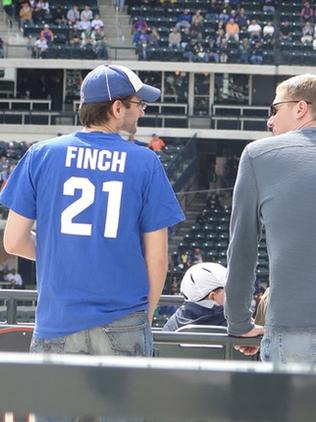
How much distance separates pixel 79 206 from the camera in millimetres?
2887

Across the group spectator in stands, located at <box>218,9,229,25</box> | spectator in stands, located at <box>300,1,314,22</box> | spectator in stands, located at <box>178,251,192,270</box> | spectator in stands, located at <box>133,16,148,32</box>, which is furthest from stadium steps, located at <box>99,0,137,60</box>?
spectator in stands, located at <box>178,251,192,270</box>

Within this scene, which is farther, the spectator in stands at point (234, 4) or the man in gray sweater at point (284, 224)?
the spectator in stands at point (234, 4)

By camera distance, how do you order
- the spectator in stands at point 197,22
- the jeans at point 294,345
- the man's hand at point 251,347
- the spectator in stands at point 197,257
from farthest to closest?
the spectator in stands at point 197,22
the spectator in stands at point 197,257
the man's hand at point 251,347
the jeans at point 294,345

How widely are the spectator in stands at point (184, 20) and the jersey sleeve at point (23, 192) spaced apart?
30.9 m

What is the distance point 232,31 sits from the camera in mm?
33281

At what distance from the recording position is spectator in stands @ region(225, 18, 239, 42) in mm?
33013

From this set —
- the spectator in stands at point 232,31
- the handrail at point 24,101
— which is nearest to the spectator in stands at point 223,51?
the spectator in stands at point 232,31

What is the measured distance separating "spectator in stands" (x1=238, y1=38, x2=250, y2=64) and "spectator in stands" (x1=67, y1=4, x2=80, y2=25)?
5.68 m

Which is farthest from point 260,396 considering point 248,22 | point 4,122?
point 248,22

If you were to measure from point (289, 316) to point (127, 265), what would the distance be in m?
0.47

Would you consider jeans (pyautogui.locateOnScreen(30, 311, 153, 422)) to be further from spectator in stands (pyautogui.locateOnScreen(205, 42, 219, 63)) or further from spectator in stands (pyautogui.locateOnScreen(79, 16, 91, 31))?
spectator in stands (pyautogui.locateOnScreen(79, 16, 91, 31))

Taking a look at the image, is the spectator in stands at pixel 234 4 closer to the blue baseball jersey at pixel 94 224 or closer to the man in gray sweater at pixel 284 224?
the man in gray sweater at pixel 284 224

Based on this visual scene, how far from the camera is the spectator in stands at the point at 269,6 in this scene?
114ft

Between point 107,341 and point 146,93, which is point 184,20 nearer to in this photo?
point 146,93
